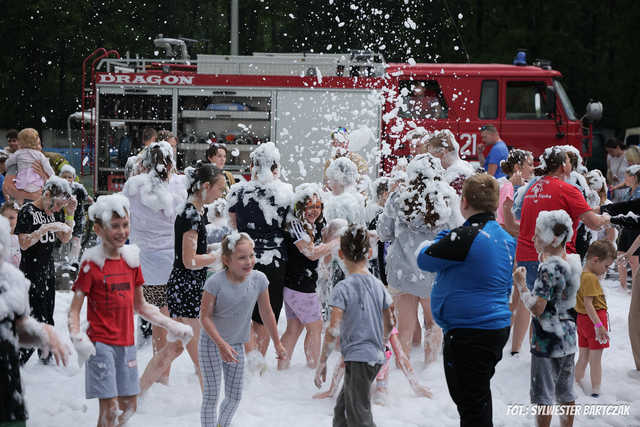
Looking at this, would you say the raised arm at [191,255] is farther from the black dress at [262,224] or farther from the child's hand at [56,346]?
the child's hand at [56,346]

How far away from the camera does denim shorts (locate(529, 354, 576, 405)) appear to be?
15.9 feet

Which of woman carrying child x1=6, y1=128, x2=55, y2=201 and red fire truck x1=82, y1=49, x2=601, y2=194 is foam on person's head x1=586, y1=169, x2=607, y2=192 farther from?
woman carrying child x1=6, y1=128, x2=55, y2=201

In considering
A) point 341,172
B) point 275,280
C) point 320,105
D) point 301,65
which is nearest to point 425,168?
point 341,172

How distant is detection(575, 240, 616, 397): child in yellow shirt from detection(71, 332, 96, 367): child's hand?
3.85m

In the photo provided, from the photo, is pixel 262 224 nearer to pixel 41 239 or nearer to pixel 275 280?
pixel 275 280

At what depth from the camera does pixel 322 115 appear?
12.6 meters

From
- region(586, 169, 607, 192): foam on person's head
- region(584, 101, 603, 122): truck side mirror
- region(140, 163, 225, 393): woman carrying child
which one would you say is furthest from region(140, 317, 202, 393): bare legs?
region(584, 101, 603, 122): truck side mirror

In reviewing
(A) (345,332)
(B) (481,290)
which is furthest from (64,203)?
(B) (481,290)

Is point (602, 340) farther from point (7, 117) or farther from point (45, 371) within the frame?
point (7, 117)

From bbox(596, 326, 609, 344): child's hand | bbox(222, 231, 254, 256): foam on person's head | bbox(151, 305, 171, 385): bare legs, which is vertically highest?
bbox(222, 231, 254, 256): foam on person's head

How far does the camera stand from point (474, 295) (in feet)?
13.9

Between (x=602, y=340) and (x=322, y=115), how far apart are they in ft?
25.0

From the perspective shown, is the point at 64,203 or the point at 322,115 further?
the point at 322,115

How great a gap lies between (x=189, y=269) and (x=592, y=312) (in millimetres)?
3151
